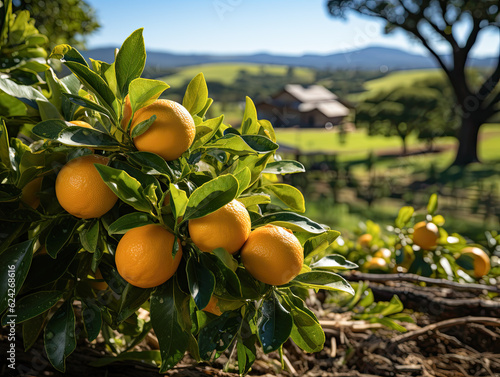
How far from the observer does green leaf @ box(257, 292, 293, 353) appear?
0.31 meters

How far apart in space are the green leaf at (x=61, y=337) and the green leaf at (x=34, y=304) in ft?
0.08

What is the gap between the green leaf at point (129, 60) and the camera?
33cm

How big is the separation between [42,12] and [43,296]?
266 centimetres

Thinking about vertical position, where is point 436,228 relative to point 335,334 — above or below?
above

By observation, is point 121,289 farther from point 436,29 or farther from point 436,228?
point 436,29

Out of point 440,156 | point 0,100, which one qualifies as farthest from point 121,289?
point 440,156

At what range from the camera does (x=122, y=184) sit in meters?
0.30

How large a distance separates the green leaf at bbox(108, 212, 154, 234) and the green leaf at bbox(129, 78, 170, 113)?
90 mm

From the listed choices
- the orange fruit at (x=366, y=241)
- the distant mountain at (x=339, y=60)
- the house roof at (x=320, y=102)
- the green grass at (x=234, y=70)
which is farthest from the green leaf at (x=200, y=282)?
the green grass at (x=234, y=70)

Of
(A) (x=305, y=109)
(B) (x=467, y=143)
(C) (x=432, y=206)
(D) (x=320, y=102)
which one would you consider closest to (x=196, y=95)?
(C) (x=432, y=206)

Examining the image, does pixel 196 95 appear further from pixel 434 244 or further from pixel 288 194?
pixel 434 244

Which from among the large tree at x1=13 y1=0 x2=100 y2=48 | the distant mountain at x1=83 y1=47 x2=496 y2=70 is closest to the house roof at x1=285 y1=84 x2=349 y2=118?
→ the distant mountain at x1=83 y1=47 x2=496 y2=70

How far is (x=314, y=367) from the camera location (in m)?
0.62

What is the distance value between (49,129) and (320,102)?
21.4 ft
